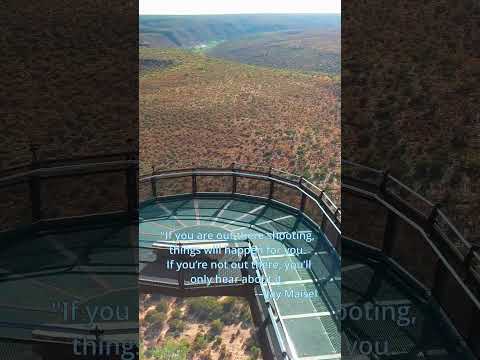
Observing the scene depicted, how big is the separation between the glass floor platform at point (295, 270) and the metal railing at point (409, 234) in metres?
0.87

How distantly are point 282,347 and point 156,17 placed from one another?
2738mm

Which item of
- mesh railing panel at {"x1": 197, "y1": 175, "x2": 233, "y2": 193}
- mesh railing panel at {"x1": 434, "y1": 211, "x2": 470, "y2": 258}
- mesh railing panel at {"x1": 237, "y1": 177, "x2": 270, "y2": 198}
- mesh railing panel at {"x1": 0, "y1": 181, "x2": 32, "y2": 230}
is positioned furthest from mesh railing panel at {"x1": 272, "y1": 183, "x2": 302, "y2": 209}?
mesh railing panel at {"x1": 0, "y1": 181, "x2": 32, "y2": 230}

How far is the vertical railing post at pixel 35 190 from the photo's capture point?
4617 mm

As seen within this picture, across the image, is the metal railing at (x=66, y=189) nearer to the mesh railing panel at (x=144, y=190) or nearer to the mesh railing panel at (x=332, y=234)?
the mesh railing panel at (x=144, y=190)

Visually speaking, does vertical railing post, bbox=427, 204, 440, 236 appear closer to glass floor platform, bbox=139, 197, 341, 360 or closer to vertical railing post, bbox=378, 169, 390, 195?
vertical railing post, bbox=378, 169, 390, 195

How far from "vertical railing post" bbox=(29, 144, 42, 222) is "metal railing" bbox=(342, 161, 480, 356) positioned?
302cm

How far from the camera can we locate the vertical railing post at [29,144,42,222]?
4.62 metres

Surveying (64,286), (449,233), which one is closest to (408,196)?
(449,233)

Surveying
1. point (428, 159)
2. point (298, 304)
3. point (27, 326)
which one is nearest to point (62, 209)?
point (27, 326)

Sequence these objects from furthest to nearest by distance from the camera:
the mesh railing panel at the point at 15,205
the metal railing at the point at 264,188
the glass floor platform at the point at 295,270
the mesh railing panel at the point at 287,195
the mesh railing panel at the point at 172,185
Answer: the mesh railing panel at the point at 15,205
the mesh railing panel at the point at 287,195
the mesh railing panel at the point at 172,185
the metal railing at the point at 264,188
the glass floor platform at the point at 295,270

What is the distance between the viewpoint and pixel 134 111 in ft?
15.1

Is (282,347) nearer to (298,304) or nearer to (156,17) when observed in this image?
(298,304)

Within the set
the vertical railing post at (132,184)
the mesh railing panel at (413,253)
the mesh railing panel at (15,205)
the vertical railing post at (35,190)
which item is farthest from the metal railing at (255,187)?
the mesh railing panel at (15,205)

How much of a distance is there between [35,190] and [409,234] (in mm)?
3716
